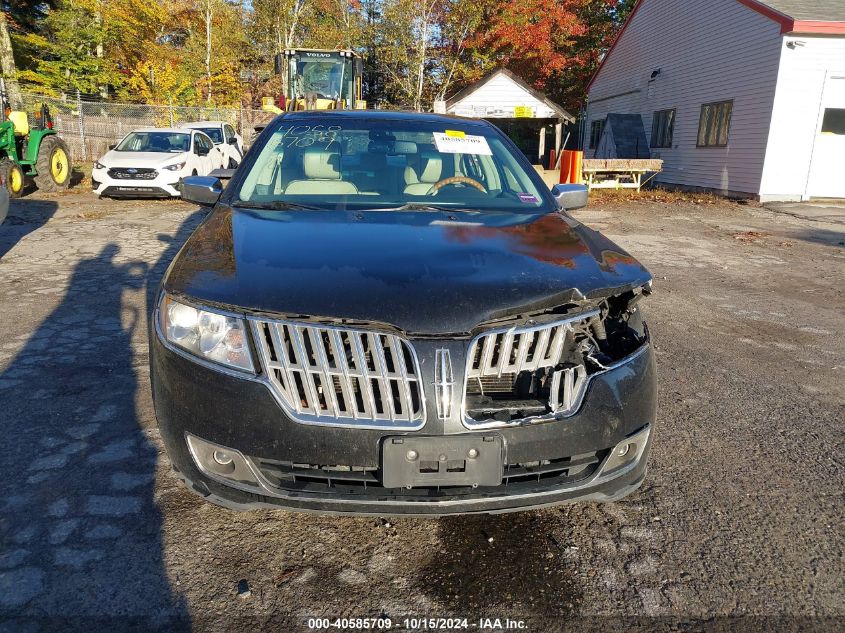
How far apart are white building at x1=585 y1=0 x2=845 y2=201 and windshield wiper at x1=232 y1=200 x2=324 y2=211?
14277mm

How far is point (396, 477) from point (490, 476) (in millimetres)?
296

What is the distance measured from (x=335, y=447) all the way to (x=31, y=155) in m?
14.8

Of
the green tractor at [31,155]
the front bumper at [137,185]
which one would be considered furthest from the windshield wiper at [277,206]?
the green tractor at [31,155]

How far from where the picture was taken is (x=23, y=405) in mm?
3457

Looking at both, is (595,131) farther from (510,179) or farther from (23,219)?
(510,179)

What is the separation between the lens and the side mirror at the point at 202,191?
11.6 feet

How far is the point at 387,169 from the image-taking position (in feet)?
11.5

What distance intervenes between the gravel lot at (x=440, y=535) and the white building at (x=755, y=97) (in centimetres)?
1203

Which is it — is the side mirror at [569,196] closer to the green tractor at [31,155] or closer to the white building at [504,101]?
the green tractor at [31,155]

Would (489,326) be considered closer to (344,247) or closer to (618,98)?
(344,247)

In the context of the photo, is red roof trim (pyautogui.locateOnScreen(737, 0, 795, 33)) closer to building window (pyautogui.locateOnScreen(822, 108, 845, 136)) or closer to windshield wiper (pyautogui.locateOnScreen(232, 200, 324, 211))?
building window (pyautogui.locateOnScreen(822, 108, 845, 136))

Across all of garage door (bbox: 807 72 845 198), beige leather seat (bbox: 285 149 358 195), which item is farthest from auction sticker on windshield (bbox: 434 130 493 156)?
garage door (bbox: 807 72 845 198)

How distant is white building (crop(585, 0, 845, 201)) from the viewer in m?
13.7

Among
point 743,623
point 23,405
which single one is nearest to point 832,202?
point 743,623
